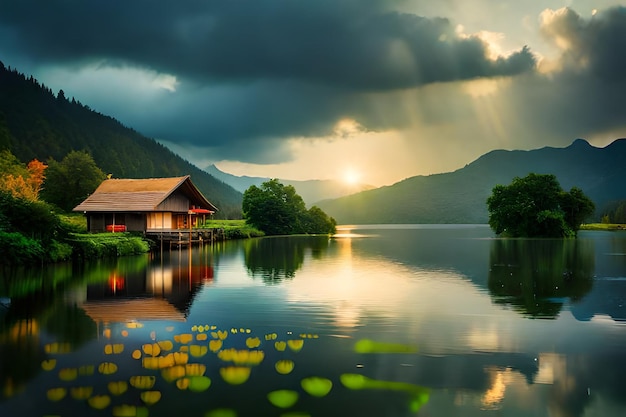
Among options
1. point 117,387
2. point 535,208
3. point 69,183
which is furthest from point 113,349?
point 535,208

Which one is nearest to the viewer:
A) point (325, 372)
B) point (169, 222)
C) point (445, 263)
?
point (325, 372)

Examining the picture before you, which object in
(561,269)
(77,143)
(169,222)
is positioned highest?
(77,143)

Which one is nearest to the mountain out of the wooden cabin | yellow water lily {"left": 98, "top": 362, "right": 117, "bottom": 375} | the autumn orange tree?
the autumn orange tree

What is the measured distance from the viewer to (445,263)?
32.1 meters

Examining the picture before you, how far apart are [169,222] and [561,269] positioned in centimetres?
3734

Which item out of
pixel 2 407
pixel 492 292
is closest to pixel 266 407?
pixel 2 407

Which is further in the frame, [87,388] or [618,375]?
[618,375]

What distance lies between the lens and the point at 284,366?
966cm

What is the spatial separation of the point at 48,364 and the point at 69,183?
62.1 m

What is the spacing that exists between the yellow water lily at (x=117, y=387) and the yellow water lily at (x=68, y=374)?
0.81 m

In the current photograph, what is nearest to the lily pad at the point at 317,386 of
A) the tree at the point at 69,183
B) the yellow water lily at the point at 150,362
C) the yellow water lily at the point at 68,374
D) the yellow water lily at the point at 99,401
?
the yellow water lily at the point at 150,362

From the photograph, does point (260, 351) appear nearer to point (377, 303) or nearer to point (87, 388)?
point (87, 388)

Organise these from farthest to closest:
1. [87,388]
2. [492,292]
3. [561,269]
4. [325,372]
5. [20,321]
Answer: [561,269] → [492,292] → [20,321] → [325,372] → [87,388]

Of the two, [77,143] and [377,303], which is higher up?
[77,143]
